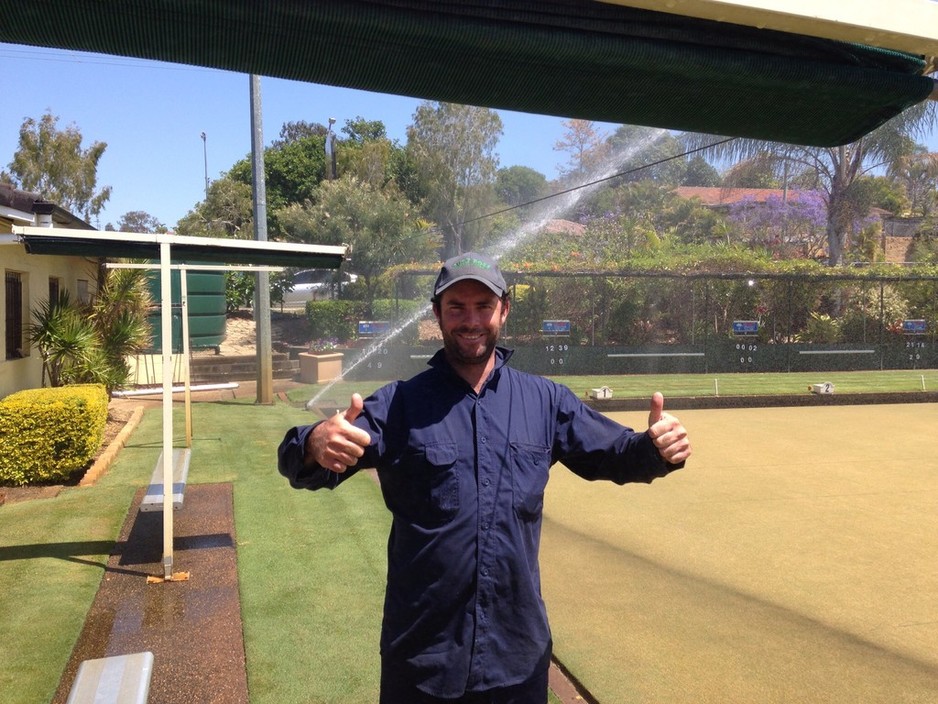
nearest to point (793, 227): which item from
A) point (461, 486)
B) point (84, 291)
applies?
point (84, 291)

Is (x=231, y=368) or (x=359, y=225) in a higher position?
(x=359, y=225)

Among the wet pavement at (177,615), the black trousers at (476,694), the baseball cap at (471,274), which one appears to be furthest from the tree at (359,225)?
the black trousers at (476,694)

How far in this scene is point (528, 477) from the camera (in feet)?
7.43

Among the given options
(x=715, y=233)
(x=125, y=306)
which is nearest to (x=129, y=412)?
(x=125, y=306)

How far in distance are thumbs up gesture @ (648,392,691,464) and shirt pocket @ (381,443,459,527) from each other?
1.82ft

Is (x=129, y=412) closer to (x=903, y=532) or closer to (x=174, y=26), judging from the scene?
(x=903, y=532)

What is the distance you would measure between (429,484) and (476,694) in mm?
557

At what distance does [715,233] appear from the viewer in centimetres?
3934

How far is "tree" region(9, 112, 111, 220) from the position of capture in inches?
1411

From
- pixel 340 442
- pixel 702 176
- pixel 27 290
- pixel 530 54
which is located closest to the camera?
pixel 530 54

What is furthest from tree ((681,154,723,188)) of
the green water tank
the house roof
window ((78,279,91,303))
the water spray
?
the house roof

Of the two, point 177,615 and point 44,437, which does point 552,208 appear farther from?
point 177,615

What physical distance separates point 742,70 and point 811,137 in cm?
44

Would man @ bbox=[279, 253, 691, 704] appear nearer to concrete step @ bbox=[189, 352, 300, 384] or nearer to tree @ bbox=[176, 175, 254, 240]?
concrete step @ bbox=[189, 352, 300, 384]
